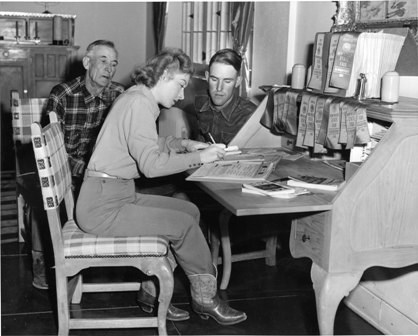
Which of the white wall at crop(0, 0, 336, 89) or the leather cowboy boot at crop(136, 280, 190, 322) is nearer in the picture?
the leather cowboy boot at crop(136, 280, 190, 322)

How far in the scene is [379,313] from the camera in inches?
114

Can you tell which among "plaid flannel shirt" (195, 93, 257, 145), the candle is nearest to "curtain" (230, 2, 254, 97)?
"plaid flannel shirt" (195, 93, 257, 145)

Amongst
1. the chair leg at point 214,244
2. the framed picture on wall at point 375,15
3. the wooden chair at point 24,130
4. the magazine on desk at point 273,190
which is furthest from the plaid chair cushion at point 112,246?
the framed picture on wall at point 375,15

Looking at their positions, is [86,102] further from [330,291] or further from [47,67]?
[47,67]

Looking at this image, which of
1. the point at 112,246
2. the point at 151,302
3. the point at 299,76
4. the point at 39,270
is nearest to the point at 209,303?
the point at 151,302

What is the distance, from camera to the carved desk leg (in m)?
2.25

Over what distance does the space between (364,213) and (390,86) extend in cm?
54

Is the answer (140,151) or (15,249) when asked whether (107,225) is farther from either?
(15,249)

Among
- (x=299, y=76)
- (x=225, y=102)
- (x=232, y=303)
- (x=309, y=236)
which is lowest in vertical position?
(x=232, y=303)

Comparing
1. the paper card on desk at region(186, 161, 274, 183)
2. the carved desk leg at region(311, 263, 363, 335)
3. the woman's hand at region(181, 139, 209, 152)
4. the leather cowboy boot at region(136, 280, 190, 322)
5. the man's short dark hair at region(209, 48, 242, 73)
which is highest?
the man's short dark hair at region(209, 48, 242, 73)

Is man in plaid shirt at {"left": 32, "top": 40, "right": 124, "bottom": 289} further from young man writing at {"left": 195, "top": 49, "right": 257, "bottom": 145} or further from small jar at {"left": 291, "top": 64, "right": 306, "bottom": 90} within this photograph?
small jar at {"left": 291, "top": 64, "right": 306, "bottom": 90}

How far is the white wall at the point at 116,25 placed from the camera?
7.53 meters

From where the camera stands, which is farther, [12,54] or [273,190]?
[12,54]

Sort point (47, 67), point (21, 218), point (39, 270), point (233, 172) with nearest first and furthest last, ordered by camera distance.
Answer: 1. point (233, 172)
2. point (39, 270)
3. point (21, 218)
4. point (47, 67)
